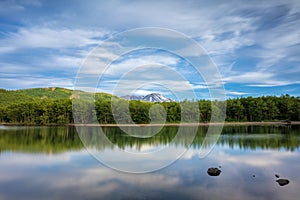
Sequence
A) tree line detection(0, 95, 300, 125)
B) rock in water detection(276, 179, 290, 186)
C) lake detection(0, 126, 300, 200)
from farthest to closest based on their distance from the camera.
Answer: tree line detection(0, 95, 300, 125)
rock in water detection(276, 179, 290, 186)
lake detection(0, 126, 300, 200)

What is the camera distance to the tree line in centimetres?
4950

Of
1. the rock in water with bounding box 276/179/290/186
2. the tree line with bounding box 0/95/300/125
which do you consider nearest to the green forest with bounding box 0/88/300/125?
the tree line with bounding box 0/95/300/125

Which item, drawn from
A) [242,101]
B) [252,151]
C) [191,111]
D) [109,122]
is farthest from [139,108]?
[252,151]

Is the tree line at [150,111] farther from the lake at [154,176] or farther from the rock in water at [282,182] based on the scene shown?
the rock in water at [282,182]

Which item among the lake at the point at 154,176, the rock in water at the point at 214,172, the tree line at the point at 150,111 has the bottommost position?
the lake at the point at 154,176

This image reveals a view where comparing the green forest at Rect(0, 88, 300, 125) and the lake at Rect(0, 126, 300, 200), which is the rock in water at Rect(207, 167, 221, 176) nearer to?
the lake at Rect(0, 126, 300, 200)

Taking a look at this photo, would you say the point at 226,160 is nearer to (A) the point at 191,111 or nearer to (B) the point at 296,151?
(B) the point at 296,151

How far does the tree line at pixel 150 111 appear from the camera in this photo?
4950cm

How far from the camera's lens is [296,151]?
16906 millimetres

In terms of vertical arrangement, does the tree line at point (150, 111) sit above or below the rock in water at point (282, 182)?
above

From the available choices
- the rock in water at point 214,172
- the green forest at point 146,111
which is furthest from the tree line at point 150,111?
the rock in water at point 214,172

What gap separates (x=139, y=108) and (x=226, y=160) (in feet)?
116

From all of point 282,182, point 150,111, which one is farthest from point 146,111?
point 282,182

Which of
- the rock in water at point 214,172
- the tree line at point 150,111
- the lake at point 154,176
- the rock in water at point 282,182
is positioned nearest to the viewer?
the lake at point 154,176
